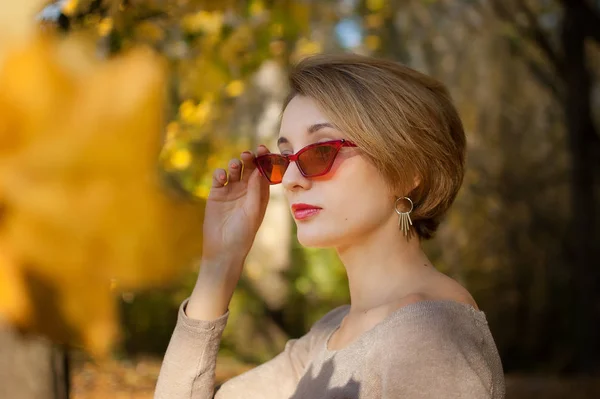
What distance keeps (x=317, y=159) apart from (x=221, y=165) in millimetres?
3280

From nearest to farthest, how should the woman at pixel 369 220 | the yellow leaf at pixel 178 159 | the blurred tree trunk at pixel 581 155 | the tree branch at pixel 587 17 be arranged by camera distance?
the woman at pixel 369 220 → the yellow leaf at pixel 178 159 → the tree branch at pixel 587 17 → the blurred tree trunk at pixel 581 155

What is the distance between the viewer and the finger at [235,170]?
6.63 feet

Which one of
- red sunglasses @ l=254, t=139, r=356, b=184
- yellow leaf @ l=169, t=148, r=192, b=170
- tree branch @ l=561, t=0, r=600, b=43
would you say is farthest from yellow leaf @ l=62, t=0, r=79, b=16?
tree branch @ l=561, t=0, r=600, b=43

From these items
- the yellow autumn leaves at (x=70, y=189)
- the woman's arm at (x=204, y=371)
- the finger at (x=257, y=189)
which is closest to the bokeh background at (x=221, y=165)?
the yellow autumn leaves at (x=70, y=189)

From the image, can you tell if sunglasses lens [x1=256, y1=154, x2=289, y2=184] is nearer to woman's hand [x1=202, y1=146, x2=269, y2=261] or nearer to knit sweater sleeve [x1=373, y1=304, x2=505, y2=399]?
woman's hand [x1=202, y1=146, x2=269, y2=261]

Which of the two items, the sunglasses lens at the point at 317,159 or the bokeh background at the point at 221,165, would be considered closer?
the bokeh background at the point at 221,165

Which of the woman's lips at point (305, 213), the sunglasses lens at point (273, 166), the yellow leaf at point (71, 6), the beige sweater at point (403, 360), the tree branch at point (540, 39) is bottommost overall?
the tree branch at point (540, 39)

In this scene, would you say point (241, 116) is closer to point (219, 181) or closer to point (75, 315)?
point (219, 181)

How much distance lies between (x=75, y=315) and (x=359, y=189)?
1438 mm

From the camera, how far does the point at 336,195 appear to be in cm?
169

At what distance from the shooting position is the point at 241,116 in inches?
402

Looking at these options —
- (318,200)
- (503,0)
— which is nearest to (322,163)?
(318,200)

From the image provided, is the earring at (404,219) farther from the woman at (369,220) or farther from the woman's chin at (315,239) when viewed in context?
the woman's chin at (315,239)

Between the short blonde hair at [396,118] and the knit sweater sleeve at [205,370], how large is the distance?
1.64ft
